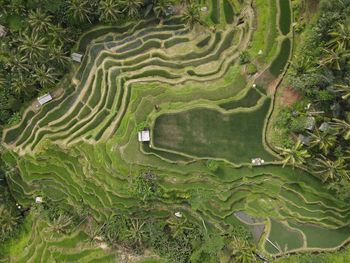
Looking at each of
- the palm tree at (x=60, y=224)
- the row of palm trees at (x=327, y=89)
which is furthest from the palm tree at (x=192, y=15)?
the palm tree at (x=60, y=224)

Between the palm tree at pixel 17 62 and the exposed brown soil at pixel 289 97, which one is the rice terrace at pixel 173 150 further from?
the palm tree at pixel 17 62

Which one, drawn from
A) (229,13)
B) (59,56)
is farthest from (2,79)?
(229,13)

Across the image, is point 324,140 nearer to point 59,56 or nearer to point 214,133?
point 214,133

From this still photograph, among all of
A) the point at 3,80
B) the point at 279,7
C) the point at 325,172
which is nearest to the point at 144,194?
the point at 325,172

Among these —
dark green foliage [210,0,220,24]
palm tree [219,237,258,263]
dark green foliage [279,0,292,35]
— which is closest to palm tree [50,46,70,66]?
dark green foliage [210,0,220,24]

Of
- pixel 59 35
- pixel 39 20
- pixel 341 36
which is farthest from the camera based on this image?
pixel 59 35
